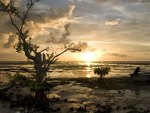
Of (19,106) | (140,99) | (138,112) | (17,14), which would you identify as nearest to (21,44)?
(17,14)

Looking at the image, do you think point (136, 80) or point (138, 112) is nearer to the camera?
point (138, 112)

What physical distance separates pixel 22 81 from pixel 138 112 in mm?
9685

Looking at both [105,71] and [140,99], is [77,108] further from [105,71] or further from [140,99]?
[105,71]

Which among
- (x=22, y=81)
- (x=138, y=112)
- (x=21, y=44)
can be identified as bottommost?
(x=138, y=112)

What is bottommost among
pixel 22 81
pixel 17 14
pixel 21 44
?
pixel 22 81

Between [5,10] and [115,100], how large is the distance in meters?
13.9

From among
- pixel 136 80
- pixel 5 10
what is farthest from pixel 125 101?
pixel 136 80

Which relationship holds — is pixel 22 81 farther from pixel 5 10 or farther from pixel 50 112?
pixel 5 10

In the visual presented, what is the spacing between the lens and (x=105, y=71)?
59000 mm

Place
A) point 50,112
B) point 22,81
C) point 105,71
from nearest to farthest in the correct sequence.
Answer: point 50,112 < point 22,81 < point 105,71

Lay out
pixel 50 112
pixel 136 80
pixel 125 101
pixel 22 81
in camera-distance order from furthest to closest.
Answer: pixel 136 80 < pixel 125 101 < pixel 22 81 < pixel 50 112

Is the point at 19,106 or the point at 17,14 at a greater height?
the point at 17,14

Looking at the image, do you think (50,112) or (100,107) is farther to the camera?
(100,107)

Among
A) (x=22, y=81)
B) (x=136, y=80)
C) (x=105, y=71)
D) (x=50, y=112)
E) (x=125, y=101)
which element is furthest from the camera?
(x=105, y=71)
